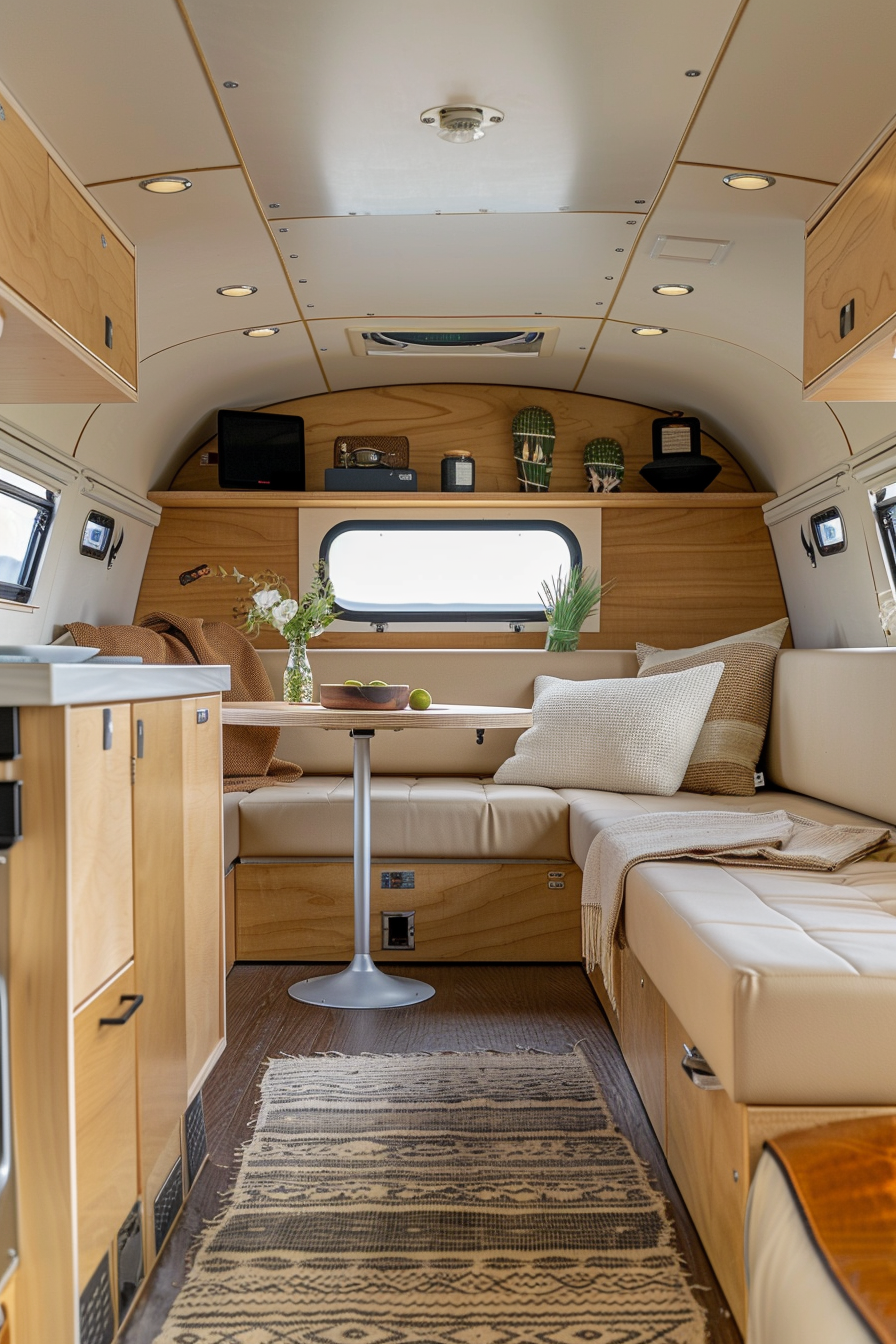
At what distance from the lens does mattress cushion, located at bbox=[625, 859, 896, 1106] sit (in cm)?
147

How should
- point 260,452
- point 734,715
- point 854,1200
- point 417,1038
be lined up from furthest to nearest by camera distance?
1. point 260,452
2. point 734,715
3. point 417,1038
4. point 854,1200

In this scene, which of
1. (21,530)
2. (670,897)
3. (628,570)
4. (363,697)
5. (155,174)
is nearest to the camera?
(670,897)

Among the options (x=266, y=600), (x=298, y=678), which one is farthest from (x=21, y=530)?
(x=298, y=678)

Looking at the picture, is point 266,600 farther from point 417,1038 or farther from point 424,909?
point 417,1038

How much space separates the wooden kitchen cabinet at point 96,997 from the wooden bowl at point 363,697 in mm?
949

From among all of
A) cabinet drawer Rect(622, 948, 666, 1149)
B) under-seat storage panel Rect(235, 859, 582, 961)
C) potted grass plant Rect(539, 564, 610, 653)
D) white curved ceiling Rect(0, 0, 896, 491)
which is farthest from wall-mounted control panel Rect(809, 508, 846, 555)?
cabinet drawer Rect(622, 948, 666, 1149)

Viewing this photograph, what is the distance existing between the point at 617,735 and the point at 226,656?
154cm

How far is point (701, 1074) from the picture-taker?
1.62 metres

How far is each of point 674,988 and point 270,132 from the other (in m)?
1.90

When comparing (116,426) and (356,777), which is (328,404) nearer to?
(116,426)

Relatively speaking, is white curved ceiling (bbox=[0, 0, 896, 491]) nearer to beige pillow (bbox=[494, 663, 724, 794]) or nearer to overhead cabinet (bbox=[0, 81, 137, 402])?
overhead cabinet (bbox=[0, 81, 137, 402])

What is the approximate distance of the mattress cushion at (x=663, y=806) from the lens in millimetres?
2990

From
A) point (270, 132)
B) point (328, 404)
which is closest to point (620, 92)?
point (270, 132)

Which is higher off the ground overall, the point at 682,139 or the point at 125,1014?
the point at 682,139
